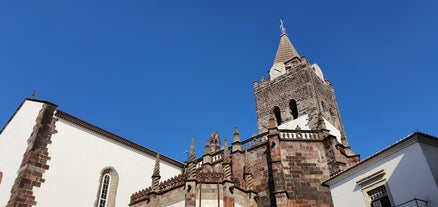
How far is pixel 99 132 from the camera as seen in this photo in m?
22.8

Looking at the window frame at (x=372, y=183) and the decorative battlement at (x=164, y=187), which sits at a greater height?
the decorative battlement at (x=164, y=187)

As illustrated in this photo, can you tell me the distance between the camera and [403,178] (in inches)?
598

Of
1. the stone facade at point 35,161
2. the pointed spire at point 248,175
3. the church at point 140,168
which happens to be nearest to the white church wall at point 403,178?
the church at point 140,168

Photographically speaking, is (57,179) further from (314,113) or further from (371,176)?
(314,113)

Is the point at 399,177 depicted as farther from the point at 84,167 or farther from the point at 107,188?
the point at 84,167

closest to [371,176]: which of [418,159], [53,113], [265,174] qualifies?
[418,159]

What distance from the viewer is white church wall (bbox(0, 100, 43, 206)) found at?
18.4m

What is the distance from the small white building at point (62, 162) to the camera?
1800 cm

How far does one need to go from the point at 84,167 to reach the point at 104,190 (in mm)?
1955

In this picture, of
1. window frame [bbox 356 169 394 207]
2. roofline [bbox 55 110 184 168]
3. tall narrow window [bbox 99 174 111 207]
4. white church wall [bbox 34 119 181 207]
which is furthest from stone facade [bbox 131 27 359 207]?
window frame [bbox 356 169 394 207]

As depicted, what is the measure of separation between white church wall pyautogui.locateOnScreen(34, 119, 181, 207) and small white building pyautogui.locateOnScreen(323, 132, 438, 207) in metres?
13.2

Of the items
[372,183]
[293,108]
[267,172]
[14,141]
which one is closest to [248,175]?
[267,172]

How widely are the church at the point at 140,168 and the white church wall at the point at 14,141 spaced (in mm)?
71

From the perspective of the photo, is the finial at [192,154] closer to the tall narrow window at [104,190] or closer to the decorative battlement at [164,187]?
the decorative battlement at [164,187]
